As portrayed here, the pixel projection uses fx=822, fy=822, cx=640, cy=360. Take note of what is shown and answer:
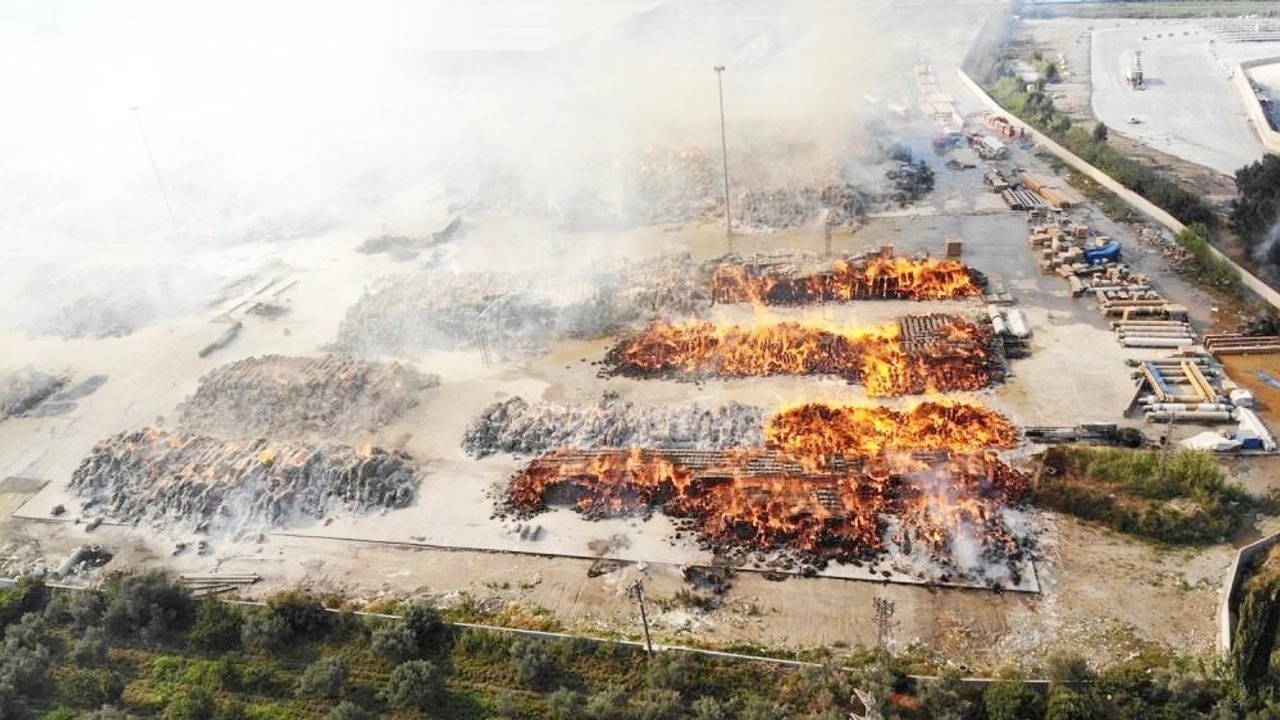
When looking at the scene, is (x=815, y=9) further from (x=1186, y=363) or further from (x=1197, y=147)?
(x=1186, y=363)

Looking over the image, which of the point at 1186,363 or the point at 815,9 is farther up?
the point at 815,9

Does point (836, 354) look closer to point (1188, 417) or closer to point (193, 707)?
point (1188, 417)

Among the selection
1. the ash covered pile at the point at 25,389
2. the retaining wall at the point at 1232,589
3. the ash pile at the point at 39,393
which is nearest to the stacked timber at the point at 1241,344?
the retaining wall at the point at 1232,589

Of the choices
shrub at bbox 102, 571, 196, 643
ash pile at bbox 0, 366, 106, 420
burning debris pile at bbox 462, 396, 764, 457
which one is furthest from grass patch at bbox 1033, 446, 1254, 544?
ash pile at bbox 0, 366, 106, 420

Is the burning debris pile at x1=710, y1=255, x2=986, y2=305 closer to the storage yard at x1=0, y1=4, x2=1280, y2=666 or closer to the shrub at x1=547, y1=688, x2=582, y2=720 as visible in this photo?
the storage yard at x1=0, y1=4, x2=1280, y2=666

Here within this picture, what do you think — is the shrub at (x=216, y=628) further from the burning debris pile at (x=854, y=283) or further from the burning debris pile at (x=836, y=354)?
the burning debris pile at (x=854, y=283)

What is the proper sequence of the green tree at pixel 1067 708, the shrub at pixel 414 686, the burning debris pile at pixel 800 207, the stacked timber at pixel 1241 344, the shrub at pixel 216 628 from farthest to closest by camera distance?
the burning debris pile at pixel 800 207 < the stacked timber at pixel 1241 344 < the shrub at pixel 216 628 < the shrub at pixel 414 686 < the green tree at pixel 1067 708

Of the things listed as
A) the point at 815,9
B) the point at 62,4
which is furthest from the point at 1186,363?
the point at 62,4
